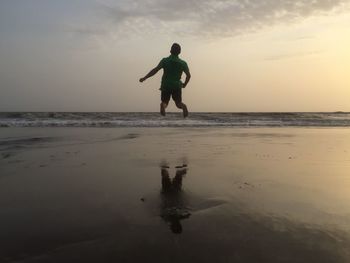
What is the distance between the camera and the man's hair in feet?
30.4

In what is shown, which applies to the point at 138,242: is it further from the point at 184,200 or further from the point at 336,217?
the point at 336,217

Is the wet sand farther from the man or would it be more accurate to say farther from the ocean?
the ocean

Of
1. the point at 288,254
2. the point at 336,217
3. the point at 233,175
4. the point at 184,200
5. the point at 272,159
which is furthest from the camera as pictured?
the point at 272,159

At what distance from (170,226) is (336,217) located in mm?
1705

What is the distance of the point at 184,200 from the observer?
17.0 ft

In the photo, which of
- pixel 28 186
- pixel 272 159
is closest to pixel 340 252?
pixel 28 186

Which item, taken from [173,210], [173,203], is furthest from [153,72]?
[173,210]

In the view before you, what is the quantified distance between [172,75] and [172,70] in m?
0.11

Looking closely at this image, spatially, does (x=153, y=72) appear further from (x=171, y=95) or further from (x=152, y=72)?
(x=171, y=95)

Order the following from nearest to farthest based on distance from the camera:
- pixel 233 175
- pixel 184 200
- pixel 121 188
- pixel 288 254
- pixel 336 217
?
pixel 288 254 < pixel 336 217 < pixel 184 200 < pixel 121 188 < pixel 233 175

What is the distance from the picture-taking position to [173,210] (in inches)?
184

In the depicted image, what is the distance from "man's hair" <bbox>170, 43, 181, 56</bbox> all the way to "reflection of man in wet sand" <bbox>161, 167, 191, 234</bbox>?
324 centimetres

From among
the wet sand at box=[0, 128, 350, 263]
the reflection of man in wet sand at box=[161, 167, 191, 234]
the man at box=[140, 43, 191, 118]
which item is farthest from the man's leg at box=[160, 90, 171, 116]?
the reflection of man in wet sand at box=[161, 167, 191, 234]

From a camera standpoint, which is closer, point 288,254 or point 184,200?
point 288,254
